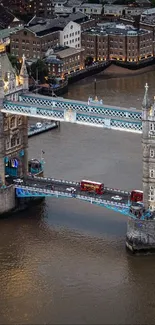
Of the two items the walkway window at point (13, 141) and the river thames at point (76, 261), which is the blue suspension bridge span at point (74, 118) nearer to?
the river thames at point (76, 261)

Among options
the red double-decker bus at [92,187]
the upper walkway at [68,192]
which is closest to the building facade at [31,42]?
the upper walkway at [68,192]

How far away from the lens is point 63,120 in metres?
55.8

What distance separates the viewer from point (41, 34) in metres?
98.6

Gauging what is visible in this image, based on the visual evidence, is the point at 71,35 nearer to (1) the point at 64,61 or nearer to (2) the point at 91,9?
(1) the point at 64,61

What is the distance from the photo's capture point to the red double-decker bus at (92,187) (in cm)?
5662

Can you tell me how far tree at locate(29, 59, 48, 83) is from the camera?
9119 centimetres

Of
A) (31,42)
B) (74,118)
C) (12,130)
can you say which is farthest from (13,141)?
(31,42)

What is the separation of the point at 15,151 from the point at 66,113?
575 cm

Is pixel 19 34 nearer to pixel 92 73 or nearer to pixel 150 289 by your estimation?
pixel 92 73

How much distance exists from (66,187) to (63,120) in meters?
4.42

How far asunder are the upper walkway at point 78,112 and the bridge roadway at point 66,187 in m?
4.18

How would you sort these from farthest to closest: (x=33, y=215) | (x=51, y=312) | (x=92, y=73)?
(x=92, y=73)
(x=33, y=215)
(x=51, y=312)

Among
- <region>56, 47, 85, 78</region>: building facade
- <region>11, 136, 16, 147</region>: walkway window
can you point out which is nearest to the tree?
<region>56, 47, 85, 78</region>: building facade

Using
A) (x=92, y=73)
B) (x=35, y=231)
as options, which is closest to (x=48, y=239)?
(x=35, y=231)
